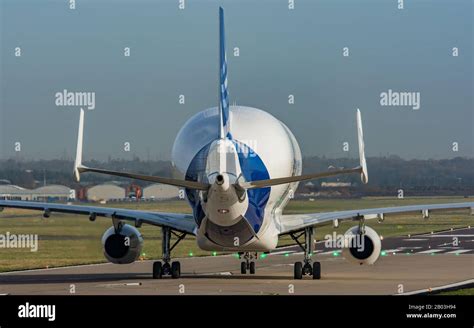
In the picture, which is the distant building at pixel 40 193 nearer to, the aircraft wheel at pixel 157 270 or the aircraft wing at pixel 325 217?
the aircraft wheel at pixel 157 270

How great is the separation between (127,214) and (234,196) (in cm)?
803

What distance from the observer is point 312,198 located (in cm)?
5134

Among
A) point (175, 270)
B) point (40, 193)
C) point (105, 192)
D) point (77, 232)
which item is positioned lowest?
point (175, 270)

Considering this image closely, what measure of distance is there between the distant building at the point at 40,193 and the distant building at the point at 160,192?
386 cm

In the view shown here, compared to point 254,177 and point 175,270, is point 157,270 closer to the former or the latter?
point 175,270

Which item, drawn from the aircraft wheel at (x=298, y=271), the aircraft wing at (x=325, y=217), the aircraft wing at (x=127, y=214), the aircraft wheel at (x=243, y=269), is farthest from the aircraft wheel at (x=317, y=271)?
the aircraft wing at (x=127, y=214)

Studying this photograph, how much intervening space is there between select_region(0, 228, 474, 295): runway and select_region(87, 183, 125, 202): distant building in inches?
116

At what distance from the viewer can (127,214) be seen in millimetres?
40688

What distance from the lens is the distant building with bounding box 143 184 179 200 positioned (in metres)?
48.9

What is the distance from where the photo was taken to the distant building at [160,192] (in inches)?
1924

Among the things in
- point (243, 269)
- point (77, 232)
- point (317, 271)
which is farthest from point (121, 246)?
point (317, 271)

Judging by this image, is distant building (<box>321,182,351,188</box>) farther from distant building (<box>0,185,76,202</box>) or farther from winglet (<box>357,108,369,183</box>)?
winglet (<box>357,108,369,183</box>)
